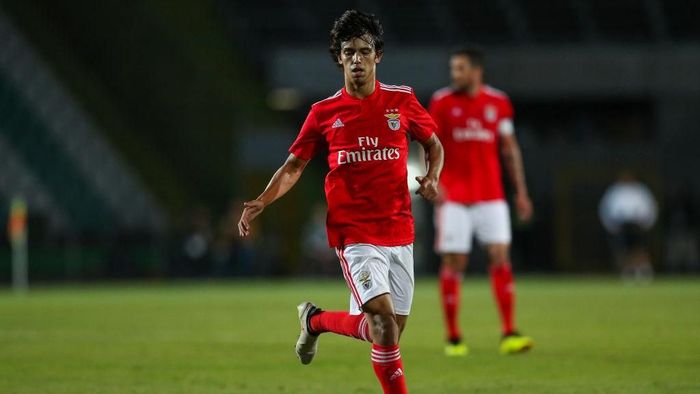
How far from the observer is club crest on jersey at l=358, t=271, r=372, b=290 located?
299 inches

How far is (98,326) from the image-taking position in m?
15.3

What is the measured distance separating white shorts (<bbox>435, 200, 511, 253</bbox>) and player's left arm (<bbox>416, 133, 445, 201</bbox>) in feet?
12.3

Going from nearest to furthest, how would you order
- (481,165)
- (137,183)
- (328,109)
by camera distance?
(328,109) < (481,165) < (137,183)

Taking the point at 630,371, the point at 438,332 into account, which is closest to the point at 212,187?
the point at 438,332

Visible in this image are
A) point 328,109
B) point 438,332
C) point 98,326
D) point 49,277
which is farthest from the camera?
point 49,277

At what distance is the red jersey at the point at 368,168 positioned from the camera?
779 centimetres

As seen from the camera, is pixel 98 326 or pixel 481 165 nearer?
pixel 481 165

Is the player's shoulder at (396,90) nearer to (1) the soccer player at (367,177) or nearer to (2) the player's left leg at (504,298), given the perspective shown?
(1) the soccer player at (367,177)

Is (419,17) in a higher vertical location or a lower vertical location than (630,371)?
higher

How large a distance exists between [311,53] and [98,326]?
1633 cm

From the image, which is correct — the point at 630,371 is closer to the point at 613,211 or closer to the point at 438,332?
the point at 438,332

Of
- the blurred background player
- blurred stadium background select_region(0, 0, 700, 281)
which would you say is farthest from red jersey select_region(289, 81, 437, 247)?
blurred stadium background select_region(0, 0, 700, 281)

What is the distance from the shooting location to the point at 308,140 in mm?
8055

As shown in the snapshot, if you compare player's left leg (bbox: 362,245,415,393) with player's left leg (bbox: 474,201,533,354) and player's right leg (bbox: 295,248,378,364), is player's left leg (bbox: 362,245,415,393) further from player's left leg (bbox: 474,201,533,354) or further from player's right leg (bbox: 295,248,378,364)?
player's left leg (bbox: 474,201,533,354)
